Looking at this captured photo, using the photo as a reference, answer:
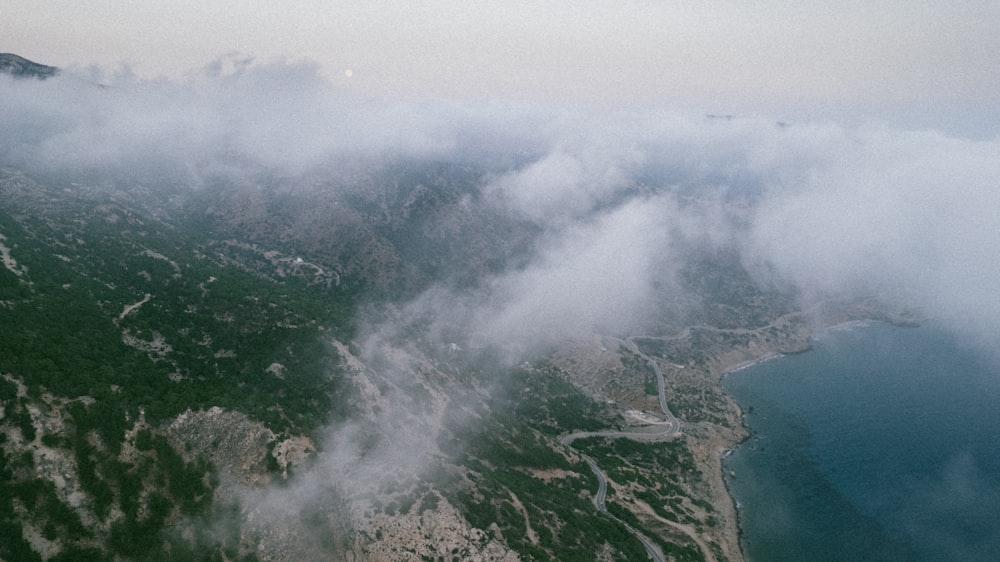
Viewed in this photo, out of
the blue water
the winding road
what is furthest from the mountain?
the blue water

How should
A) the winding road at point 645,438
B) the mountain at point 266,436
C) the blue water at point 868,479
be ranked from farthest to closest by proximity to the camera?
1. the blue water at point 868,479
2. the winding road at point 645,438
3. the mountain at point 266,436

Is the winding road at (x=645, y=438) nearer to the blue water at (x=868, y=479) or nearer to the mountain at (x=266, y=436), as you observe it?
the mountain at (x=266, y=436)

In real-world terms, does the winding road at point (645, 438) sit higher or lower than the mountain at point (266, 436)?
lower

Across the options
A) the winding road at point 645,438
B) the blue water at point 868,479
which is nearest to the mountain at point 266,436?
the winding road at point 645,438

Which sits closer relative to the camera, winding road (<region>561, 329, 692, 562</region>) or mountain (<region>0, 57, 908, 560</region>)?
mountain (<region>0, 57, 908, 560</region>)

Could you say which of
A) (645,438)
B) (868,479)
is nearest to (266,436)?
(645,438)

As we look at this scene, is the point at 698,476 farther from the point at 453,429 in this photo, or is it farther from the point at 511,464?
the point at 453,429

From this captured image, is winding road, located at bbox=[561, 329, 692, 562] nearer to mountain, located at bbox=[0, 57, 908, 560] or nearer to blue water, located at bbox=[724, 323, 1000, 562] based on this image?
mountain, located at bbox=[0, 57, 908, 560]

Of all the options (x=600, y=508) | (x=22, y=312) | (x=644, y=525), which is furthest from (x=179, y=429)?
(x=644, y=525)

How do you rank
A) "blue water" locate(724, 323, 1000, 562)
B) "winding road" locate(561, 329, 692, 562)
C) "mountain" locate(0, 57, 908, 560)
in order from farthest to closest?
1. "blue water" locate(724, 323, 1000, 562)
2. "winding road" locate(561, 329, 692, 562)
3. "mountain" locate(0, 57, 908, 560)

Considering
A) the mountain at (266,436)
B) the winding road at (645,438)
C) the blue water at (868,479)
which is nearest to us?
the mountain at (266,436)
